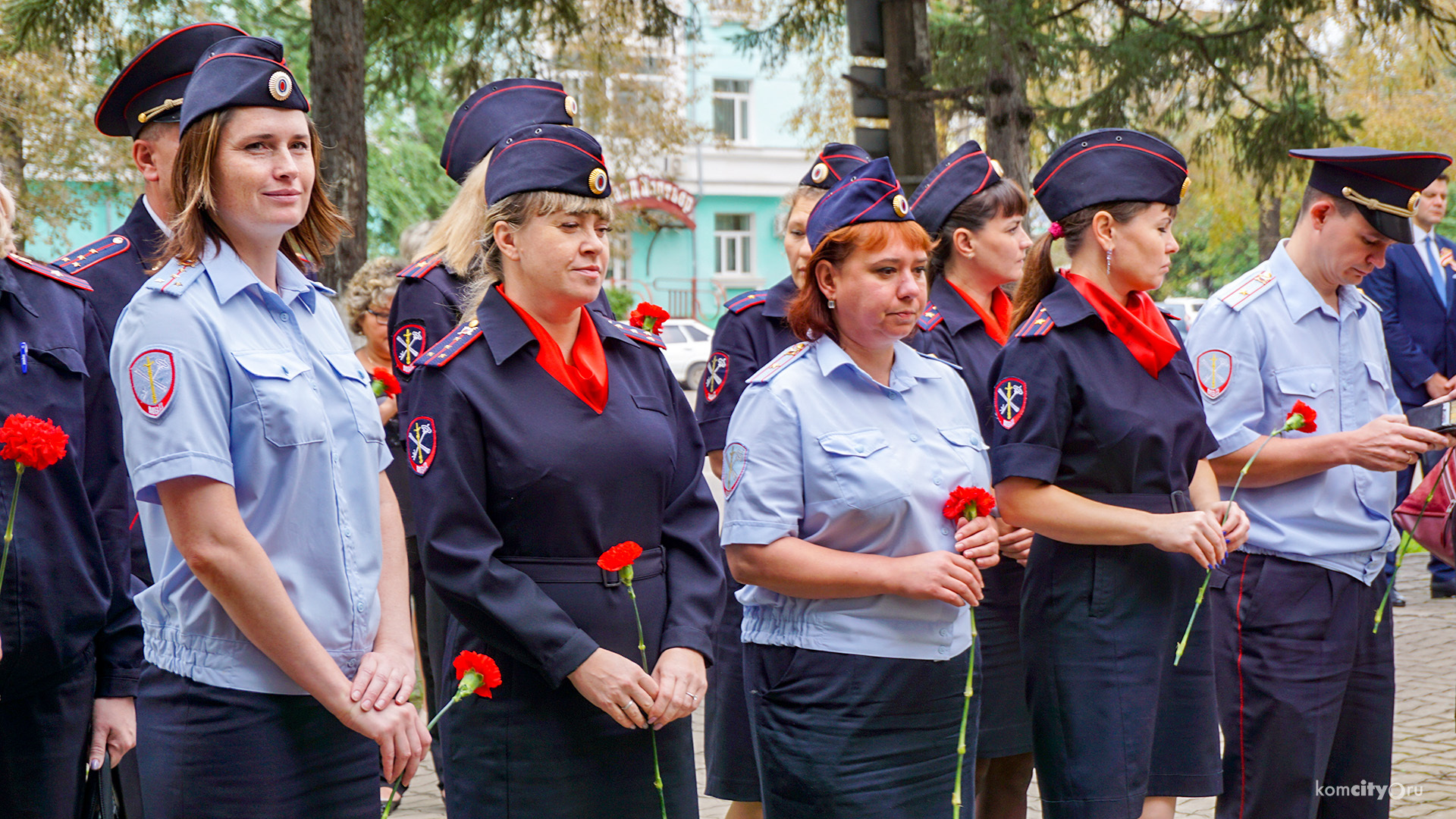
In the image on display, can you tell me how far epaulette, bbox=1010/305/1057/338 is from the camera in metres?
3.44

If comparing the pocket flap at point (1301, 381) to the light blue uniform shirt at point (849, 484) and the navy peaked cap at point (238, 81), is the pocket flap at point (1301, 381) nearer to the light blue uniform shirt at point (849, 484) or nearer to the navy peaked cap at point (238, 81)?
the light blue uniform shirt at point (849, 484)

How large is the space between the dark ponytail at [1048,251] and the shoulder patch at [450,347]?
1.63 meters

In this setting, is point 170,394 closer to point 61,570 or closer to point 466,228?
point 61,570

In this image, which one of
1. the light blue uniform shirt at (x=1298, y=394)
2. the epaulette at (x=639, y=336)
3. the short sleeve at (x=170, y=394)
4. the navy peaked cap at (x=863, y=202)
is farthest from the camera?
the light blue uniform shirt at (x=1298, y=394)

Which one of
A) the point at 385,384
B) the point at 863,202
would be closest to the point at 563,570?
the point at 863,202

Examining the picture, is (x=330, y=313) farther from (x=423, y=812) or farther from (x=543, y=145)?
(x=423, y=812)

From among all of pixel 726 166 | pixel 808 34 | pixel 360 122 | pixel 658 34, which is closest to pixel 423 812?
pixel 360 122

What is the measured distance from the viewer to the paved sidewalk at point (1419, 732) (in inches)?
203

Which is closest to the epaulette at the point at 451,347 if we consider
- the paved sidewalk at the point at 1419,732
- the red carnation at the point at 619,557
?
the red carnation at the point at 619,557

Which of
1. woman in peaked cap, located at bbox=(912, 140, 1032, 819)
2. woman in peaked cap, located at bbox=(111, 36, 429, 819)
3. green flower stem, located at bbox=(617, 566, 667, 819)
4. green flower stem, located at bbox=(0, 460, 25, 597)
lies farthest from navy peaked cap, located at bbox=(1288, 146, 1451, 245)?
green flower stem, located at bbox=(0, 460, 25, 597)

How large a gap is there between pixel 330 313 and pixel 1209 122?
9510mm

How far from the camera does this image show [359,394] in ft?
8.85

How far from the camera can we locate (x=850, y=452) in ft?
9.96

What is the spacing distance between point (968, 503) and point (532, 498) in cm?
94
